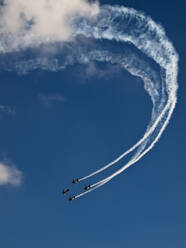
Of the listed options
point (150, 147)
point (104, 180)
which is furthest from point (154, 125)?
point (104, 180)

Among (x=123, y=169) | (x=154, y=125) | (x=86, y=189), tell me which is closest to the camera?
(x=154, y=125)

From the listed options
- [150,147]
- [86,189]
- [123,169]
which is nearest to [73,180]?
[86,189]

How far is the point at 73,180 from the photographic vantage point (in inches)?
2008

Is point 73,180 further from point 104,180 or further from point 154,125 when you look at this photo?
point 154,125

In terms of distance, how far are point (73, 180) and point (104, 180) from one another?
9.19m

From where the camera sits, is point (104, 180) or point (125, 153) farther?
point (104, 180)

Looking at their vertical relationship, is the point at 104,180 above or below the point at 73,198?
below

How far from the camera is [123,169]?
1607 inches

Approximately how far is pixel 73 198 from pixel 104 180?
1086 cm

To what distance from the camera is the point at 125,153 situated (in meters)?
39.9

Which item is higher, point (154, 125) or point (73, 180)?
point (73, 180)

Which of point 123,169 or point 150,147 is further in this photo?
point 123,169

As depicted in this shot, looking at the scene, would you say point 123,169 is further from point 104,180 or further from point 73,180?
point 73,180

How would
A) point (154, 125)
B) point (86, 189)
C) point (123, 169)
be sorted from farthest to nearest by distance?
point (86, 189)
point (123, 169)
point (154, 125)
